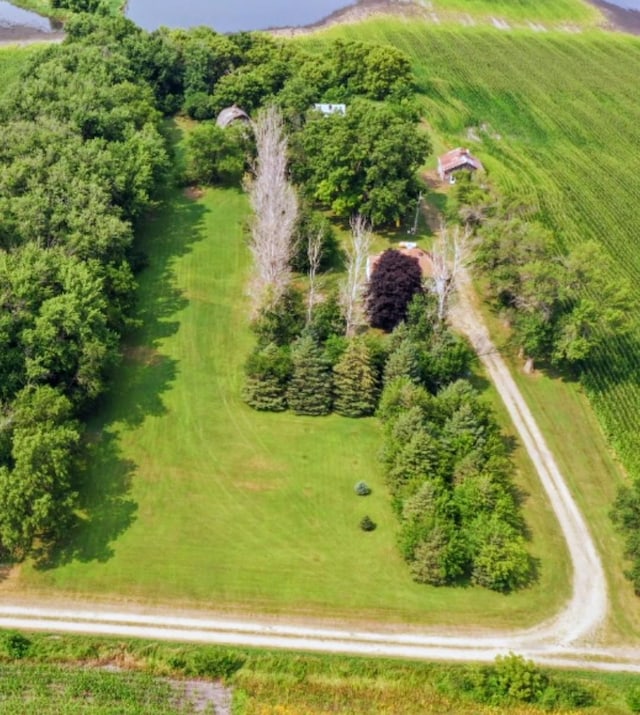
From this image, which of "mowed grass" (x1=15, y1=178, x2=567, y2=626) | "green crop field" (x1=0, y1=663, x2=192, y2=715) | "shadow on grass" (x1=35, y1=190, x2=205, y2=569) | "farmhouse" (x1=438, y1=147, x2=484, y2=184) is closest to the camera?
"green crop field" (x1=0, y1=663, x2=192, y2=715)

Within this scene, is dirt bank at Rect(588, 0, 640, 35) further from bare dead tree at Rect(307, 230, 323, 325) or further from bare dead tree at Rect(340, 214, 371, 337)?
bare dead tree at Rect(340, 214, 371, 337)

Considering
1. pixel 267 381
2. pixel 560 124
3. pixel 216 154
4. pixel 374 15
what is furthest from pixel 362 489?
pixel 374 15

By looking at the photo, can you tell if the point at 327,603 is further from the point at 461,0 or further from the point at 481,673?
the point at 461,0

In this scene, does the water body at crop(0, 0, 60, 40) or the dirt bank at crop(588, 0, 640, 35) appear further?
the dirt bank at crop(588, 0, 640, 35)

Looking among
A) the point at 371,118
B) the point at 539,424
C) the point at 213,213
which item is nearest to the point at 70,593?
the point at 539,424

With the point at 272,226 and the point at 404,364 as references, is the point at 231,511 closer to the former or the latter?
the point at 404,364

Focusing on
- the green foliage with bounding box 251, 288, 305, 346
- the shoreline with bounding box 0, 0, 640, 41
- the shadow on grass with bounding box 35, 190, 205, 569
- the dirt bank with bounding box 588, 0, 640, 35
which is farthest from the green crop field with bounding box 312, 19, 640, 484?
the shadow on grass with bounding box 35, 190, 205, 569

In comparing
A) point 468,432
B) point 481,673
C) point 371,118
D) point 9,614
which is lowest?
point 9,614
